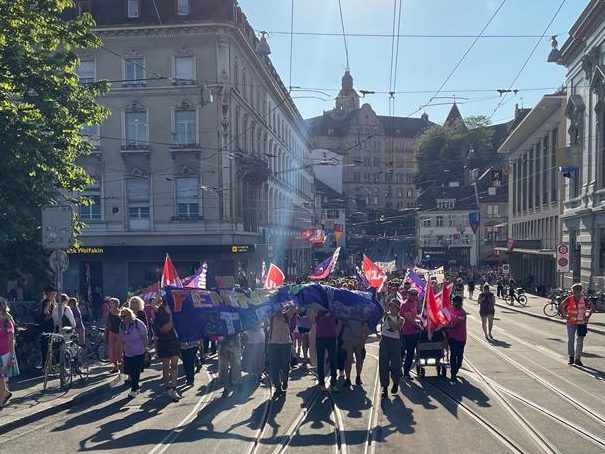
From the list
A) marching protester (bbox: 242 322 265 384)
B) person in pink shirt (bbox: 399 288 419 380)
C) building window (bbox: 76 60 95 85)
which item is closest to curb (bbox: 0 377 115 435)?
marching protester (bbox: 242 322 265 384)

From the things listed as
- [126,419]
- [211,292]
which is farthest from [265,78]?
[126,419]

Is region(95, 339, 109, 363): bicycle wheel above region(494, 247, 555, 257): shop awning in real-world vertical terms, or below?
below

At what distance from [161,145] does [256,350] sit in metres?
23.3

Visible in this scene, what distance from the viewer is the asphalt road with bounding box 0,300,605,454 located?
8.00 meters

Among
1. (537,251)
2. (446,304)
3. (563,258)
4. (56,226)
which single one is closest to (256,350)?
(446,304)

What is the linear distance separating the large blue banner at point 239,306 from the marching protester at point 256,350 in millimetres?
494

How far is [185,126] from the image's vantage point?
34062 mm

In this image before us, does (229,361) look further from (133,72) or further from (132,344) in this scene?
(133,72)

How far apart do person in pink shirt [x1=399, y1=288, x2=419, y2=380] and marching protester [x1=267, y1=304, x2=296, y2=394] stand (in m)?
2.53

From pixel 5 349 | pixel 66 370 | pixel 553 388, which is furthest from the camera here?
pixel 66 370

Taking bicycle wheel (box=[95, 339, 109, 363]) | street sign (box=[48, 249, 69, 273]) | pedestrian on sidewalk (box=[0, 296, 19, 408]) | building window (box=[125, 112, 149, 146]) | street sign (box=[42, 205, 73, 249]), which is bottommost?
bicycle wheel (box=[95, 339, 109, 363])

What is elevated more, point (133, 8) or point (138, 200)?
point (133, 8)

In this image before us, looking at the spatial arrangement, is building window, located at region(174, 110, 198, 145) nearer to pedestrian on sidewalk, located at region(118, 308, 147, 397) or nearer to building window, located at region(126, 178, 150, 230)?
building window, located at region(126, 178, 150, 230)

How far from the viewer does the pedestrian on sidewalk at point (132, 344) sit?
11312 millimetres
